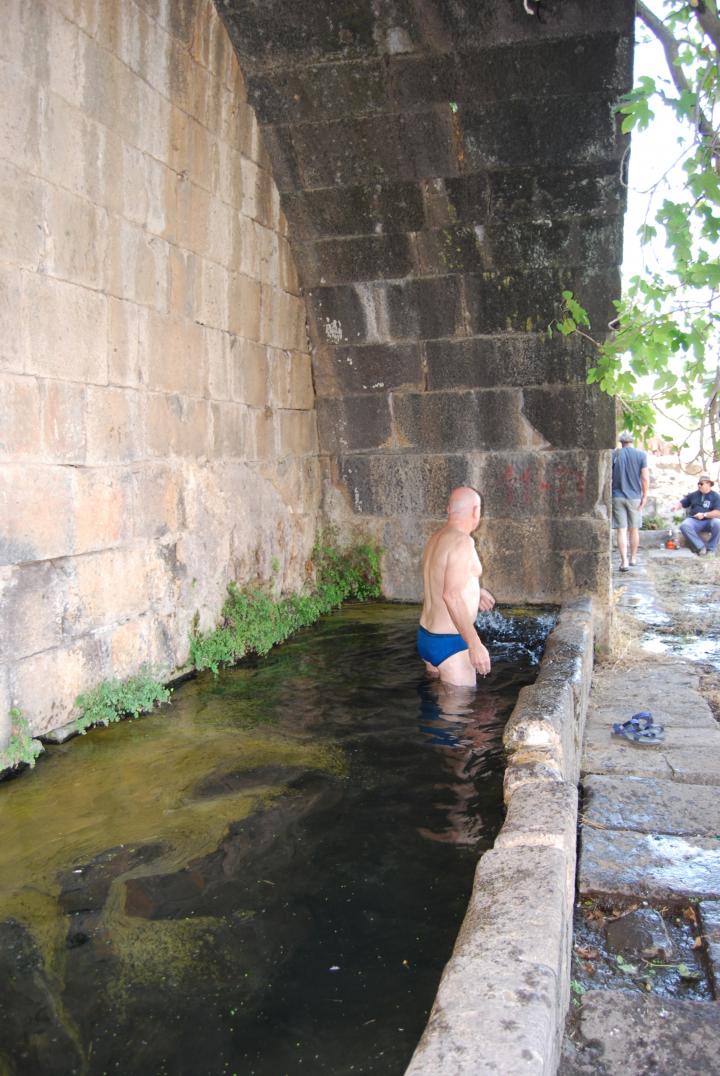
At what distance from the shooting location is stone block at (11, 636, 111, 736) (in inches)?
187

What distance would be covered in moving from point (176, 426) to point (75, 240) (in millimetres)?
1503

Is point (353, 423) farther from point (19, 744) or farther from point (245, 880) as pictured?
point (245, 880)

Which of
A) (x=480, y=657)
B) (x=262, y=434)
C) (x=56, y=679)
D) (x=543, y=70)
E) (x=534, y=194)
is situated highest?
(x=543, y=70)

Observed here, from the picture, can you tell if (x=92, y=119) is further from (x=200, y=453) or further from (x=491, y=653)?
(x=491, y=653)

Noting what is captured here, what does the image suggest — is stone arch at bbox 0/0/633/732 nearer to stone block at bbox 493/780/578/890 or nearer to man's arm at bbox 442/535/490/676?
man's arm at bbox 442/535/490/676

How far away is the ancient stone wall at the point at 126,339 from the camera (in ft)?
15.3

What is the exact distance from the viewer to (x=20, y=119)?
4520mm

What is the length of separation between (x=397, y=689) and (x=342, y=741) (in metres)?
1.02

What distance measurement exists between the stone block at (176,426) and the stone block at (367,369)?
7.30 ft

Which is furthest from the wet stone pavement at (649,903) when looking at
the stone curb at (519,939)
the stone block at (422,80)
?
the stone block at (422,80)

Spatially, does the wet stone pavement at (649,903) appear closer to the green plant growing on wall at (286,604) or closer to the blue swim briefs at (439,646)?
the blue swim briefs at (439,646)

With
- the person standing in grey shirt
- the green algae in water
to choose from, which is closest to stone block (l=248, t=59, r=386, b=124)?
the green algae in water

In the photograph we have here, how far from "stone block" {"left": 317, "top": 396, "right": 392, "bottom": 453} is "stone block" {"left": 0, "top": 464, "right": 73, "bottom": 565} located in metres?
3.98

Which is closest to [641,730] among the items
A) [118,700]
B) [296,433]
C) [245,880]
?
[245,880]
